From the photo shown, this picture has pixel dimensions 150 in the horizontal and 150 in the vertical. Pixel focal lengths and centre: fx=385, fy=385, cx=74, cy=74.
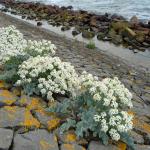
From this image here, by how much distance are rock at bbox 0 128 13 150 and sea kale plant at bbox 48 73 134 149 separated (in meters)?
0.70

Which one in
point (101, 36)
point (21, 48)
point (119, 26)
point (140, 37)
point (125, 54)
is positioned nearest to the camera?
point (21, 48)

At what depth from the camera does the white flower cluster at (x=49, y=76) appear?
588 centimetres

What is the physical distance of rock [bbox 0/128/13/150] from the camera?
4.44 m

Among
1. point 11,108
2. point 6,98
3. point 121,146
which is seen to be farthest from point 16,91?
point 121,146

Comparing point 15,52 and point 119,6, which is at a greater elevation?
point 15,52

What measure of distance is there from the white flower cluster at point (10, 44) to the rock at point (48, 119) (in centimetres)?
138

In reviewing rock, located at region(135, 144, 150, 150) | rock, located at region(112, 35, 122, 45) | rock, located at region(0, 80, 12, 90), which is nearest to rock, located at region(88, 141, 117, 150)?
rock, located at region(135, 144, 150, 150)

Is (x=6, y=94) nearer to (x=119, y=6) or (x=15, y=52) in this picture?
(x=15, y=52)

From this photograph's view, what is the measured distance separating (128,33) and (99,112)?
507 inches

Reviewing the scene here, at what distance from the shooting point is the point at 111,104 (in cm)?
503

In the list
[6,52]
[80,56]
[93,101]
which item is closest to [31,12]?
[80,56]

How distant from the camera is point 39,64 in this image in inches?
243

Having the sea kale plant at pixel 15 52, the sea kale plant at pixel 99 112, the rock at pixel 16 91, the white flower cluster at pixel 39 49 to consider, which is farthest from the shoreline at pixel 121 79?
the white flower cluster at pixel 39 49

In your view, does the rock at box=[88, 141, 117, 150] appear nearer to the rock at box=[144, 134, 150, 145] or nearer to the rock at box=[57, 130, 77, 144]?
the rock at box=[57, 130, 77, 144]
